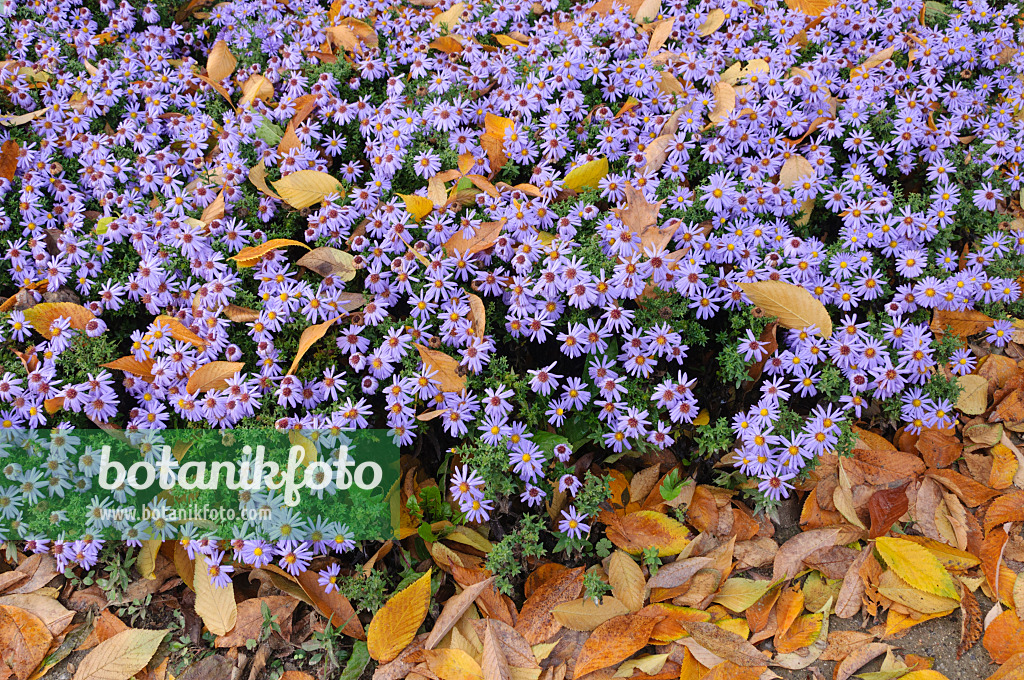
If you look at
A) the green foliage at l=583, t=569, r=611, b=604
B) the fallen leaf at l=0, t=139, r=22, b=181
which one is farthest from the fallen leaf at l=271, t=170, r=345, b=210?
the green foliage at l=583, t=569, r=611, b=604

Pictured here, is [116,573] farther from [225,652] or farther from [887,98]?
[887,98]

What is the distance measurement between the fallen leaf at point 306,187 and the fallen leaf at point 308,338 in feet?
2.19

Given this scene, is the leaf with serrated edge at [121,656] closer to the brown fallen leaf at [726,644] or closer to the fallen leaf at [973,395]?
the brown fallen leaf at [726,644]

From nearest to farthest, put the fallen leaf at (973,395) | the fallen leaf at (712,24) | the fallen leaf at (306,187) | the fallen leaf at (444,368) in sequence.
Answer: the fallen leaf at (444,368) → the fallen leaf at (973,395) → the fallen leaf at (306,187) → the fallen leaf at (712,24)

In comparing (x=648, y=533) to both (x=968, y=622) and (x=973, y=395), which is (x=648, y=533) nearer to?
(x=968, y=622)

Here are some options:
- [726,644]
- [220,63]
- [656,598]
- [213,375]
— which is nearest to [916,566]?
[726,644]

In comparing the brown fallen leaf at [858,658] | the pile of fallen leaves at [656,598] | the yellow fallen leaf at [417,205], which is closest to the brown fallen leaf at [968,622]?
the pile of fallen leaves at [656,598]

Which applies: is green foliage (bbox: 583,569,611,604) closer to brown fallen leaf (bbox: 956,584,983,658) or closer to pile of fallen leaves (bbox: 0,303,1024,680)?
pile of fallen leaves (bbox: 0,303,1024,680)

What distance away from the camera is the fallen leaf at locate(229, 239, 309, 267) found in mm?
2658

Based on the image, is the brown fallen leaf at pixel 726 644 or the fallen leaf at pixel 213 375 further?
the fallen leaf at pixel 213 375

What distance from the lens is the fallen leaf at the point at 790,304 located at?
2.52 metres

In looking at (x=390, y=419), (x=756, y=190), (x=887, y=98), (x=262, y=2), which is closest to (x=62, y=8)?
(x=262, y=2)

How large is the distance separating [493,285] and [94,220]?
1914mm

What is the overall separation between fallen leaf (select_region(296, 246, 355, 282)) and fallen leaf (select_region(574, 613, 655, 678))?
1.57m
